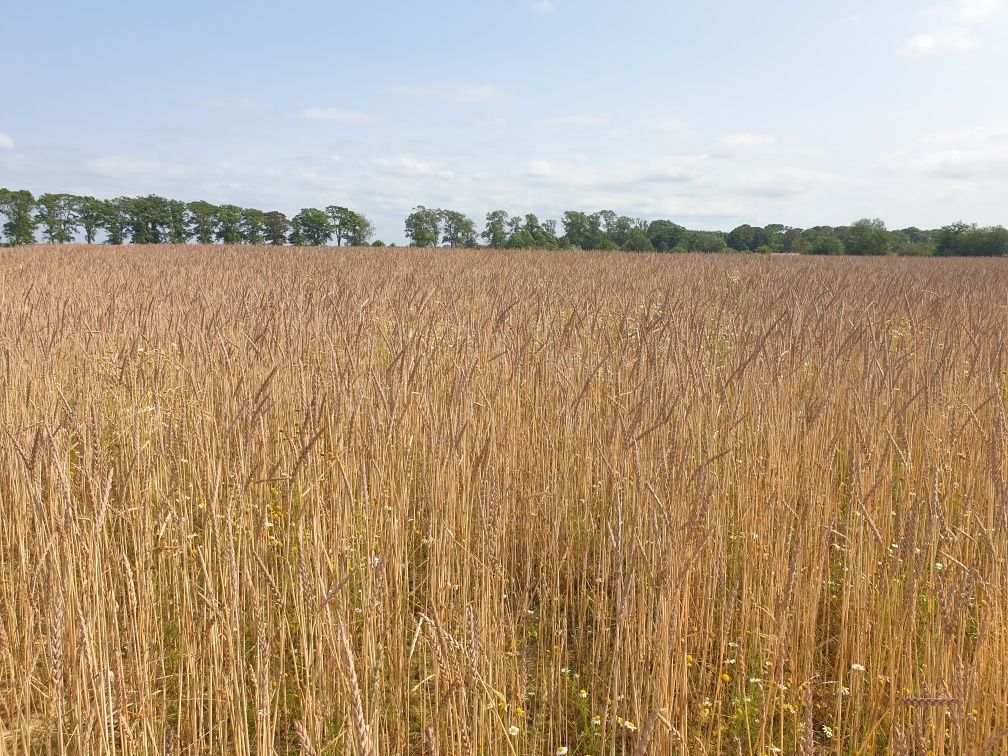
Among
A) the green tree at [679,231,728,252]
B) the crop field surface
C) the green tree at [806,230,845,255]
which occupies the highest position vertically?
the green tree at [679,231,728,252]

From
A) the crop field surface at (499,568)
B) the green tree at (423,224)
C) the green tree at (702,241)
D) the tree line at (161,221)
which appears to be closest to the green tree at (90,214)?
the tree line at (161,221)

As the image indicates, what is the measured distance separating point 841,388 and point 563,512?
1.43 metres

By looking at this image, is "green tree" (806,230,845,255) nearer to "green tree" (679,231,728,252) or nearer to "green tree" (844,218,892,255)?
"green tree" (844,218,892,255)

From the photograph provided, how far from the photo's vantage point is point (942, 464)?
7.50 feet

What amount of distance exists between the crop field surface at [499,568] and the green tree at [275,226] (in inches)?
1924

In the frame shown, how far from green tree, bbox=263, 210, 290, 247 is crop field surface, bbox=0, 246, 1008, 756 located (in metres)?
48.9

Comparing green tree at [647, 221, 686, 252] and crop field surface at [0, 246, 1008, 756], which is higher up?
green tree at [647, 221, 686, 252]

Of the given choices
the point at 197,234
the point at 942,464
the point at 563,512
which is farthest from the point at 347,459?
the point at 197,234

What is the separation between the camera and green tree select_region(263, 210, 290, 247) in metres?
48.7

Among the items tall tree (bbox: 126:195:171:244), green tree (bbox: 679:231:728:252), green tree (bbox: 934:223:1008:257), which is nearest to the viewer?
green tree (bbox: 934:223:1008:257)

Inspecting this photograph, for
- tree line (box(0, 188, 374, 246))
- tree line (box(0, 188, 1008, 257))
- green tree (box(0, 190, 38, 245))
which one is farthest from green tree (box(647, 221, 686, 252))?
green tree (box(0, 190, 38, 245))

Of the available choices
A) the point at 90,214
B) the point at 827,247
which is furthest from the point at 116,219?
the point at 827,247

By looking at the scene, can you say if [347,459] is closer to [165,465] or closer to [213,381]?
[165,465]

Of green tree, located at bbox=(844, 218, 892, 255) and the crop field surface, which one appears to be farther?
green tree, located at bbox=(844, 218, 892, 255)
